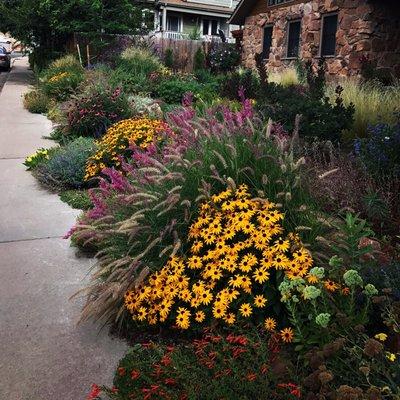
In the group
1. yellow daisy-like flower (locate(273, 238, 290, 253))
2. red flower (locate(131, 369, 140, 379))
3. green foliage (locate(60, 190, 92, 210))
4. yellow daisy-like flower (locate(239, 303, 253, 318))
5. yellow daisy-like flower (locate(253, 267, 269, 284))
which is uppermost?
yellow daisy-like flower (locate(273, 238, 290, 253))

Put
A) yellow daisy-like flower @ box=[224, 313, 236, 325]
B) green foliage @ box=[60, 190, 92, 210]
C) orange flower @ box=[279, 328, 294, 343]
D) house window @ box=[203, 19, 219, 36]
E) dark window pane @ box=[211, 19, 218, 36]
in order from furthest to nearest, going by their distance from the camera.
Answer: dark window pane @ box=[211, 19, 218, 36], house window @ box=[203, 19, 219, 36], green foliage @ box=[60, 190, 92, 210], yellow daisy-like flower @ box=[224, 313, 236, 325], orange flower @ box=[279, 328, 294, 343]

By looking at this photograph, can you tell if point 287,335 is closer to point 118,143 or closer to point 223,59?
point 118,143

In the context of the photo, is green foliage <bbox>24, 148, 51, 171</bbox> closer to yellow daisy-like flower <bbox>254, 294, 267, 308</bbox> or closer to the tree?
yellow daisy-like flower <bbox>254, 294, 267, 308</bbox>

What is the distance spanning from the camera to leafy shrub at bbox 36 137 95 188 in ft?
21.2

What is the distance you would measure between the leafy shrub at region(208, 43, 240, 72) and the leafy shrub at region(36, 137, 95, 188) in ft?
55.2

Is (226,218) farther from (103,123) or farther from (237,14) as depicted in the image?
(237,14)

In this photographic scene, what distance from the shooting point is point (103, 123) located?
8812 mm

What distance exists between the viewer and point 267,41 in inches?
782

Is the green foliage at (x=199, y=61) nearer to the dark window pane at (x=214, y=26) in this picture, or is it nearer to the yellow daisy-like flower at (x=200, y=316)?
the dark window pane at (x=214, y=26)

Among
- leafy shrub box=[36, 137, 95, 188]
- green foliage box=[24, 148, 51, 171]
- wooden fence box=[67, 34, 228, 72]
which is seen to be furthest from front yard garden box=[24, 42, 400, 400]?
wooden fence box=[67, 34, 228, 72]

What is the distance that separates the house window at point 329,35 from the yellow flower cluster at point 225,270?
13.9 m

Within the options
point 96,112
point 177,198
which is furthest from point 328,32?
point 177,198

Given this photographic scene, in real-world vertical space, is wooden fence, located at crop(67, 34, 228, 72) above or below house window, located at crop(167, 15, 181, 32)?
below

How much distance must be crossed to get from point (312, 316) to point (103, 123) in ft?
23.2
